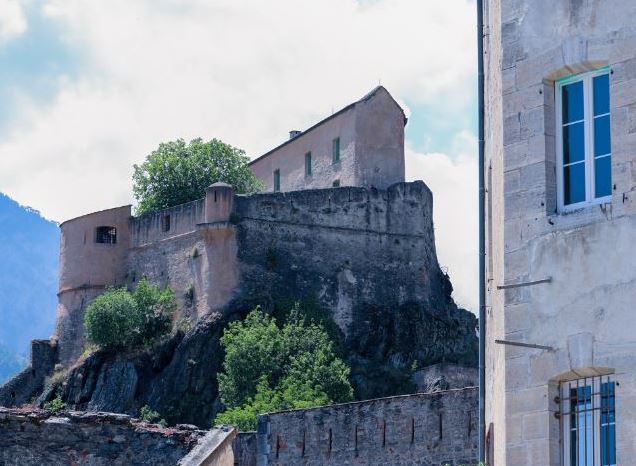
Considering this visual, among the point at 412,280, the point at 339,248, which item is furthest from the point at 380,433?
the point at 412,280

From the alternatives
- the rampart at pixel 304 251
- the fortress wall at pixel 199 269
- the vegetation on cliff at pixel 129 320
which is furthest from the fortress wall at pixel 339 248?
the vegetation on cliff at pixel 129 320

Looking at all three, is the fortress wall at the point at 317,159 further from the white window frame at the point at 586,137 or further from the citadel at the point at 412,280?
the white window frame at the point at 586,137

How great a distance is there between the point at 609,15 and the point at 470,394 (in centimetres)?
1635

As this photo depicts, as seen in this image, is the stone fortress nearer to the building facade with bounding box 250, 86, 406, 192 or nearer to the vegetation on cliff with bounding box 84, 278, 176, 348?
the building facade with bounding box 250, 86, 406, 192

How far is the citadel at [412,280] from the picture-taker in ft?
55.5

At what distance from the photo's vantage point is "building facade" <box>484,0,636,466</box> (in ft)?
54.7

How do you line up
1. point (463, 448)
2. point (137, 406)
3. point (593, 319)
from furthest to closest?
point (137, 406) < point (463, 448) < point (593, 319)

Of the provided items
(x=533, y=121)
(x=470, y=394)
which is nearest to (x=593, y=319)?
(x=533, y=121)

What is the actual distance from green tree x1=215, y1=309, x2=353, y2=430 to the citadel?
4.44ft

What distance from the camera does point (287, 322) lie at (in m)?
65.9

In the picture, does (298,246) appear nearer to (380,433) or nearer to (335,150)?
(335,150)

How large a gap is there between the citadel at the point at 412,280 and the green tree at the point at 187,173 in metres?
1.60

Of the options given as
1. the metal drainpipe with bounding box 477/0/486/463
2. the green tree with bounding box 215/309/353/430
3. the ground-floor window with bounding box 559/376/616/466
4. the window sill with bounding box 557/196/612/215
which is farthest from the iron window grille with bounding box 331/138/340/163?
the ground-floor window with bounding box 559/376/616/466

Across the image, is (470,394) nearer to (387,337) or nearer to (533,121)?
(533,121)
